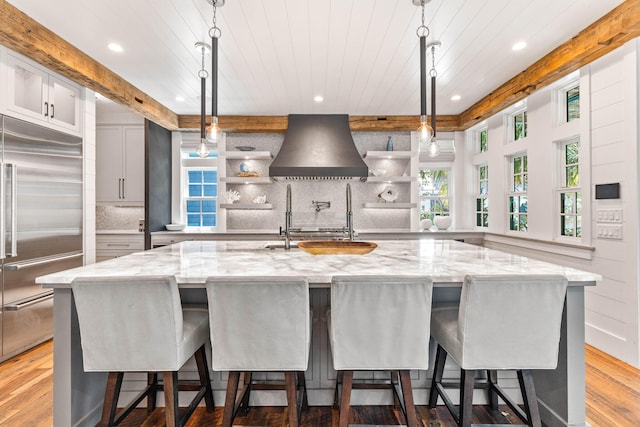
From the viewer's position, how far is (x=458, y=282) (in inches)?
64.1

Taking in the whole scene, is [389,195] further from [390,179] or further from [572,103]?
[572,103]

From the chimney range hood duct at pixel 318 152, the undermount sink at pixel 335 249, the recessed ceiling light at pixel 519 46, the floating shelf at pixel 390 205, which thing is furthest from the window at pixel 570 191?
the undermount sink at pixel 335 249

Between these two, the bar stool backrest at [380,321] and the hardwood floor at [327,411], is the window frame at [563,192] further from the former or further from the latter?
the bar stool backrest at [380,321]

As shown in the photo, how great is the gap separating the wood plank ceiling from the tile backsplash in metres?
1.77

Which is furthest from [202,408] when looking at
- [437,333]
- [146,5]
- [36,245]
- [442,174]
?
[442,174]

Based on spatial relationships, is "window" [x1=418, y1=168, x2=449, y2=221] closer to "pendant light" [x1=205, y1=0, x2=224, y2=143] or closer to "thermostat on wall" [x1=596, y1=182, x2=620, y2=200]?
"thermostat on wall" [x1=596, y1=182, x2=620, y2=200]

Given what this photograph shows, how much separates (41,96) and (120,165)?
1.94m

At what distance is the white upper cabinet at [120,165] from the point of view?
4855 millimetres

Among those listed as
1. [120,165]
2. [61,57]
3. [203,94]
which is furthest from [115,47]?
[120,165]

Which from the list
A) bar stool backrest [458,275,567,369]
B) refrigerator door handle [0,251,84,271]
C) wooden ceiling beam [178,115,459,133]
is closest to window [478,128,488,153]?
wooden ceiling beam [178,115,459,133]

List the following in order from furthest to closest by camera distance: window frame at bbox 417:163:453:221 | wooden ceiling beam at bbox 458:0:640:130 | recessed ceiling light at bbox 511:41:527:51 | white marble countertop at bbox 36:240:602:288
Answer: window frame at bbox 417:163:453:221
recessed ceiling light at bbox 511:41:527:51
wooden ceiling beam at bbox 458:0:640:130
white marble countertop at bbox 36:240:602:288

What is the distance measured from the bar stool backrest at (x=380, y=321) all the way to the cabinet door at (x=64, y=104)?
329cm

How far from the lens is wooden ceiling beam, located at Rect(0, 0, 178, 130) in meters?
2.34

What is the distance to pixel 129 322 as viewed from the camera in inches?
56.6
